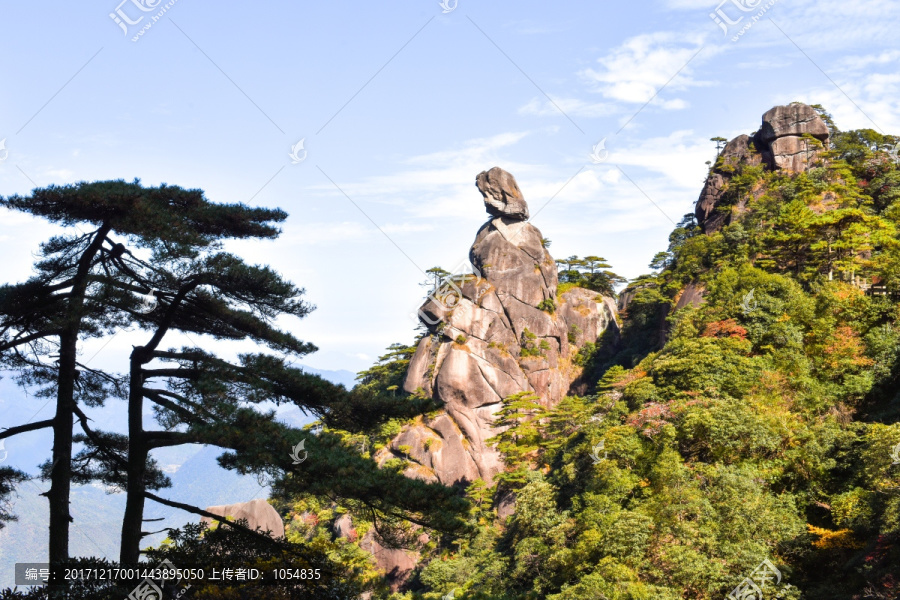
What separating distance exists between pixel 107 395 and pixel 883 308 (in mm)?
21545

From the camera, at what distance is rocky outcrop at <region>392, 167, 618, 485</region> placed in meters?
32.9

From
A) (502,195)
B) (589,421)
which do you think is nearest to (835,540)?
(589,421)

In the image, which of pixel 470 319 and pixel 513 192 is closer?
pixel 470 319

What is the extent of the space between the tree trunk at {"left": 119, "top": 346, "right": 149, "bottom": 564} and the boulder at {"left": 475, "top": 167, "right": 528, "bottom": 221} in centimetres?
3320

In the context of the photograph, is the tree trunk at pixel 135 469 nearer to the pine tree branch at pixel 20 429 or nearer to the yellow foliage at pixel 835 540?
the pine tree branch at pixel 20 429

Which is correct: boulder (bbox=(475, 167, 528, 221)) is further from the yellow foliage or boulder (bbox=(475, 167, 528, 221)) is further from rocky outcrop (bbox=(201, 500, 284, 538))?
the yellow foliage

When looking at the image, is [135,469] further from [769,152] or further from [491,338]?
[769,152]

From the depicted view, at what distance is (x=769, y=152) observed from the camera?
36.9 m

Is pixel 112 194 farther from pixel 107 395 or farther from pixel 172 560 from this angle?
pixel 172 560

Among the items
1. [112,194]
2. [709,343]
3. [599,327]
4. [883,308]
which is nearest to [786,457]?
[709,343]

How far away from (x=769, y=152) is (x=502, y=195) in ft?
48.0

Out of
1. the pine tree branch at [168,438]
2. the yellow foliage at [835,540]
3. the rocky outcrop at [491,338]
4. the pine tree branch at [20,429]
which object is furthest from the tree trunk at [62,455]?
the rocky outcrop at [491,338]

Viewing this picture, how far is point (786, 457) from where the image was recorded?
55.5 ft

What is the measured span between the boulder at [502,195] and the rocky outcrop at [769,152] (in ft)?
34.2
